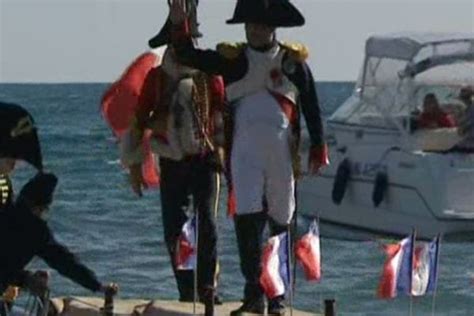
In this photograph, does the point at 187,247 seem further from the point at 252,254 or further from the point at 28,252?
the point at 28,252

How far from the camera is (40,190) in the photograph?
8.81m

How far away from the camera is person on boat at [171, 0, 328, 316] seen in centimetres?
1046

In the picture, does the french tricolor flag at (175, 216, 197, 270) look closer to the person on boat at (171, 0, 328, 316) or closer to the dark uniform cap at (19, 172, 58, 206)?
the person on boat at (171, 0, 328, 316)

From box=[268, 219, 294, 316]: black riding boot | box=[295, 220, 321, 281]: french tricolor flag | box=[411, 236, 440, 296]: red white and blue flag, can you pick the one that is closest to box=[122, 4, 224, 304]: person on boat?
box=[268, 219, 294, 316]: black riding boot

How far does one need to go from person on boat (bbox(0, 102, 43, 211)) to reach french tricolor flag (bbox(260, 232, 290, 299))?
1822 millimetres

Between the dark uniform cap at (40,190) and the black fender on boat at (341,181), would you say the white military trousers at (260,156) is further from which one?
the black fender on boat at (341,181)

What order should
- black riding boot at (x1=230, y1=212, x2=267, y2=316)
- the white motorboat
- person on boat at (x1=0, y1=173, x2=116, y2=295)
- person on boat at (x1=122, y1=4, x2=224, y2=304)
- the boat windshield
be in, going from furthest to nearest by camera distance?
1. the boat windshield
2. the white motorboat
3. person on boat at (x1=122, y1=4, x2=224, y2=304)
4. black riding boot at (x1=230, y1=212, x2=267, y2=316)
5. person on boat at (x1=0, y1=173, x2=116, y2=295)

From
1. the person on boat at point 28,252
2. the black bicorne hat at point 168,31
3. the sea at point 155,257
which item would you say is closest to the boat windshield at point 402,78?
the sea at point 155,257

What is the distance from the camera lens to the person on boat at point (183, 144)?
1091cm

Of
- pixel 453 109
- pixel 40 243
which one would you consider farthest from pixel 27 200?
pixel 453 109

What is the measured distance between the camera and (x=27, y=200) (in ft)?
28.9

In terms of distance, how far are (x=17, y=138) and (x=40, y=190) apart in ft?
0.73

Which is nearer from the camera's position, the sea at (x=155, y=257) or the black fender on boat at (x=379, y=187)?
the sea at (x=155, y=257)

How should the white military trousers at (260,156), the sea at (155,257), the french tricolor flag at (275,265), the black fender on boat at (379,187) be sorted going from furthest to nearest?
the black fender on boat at (379,187) → the sea at (155,257) → the white military trousers at (260,156) → the french tricolor flag at (275,265)
